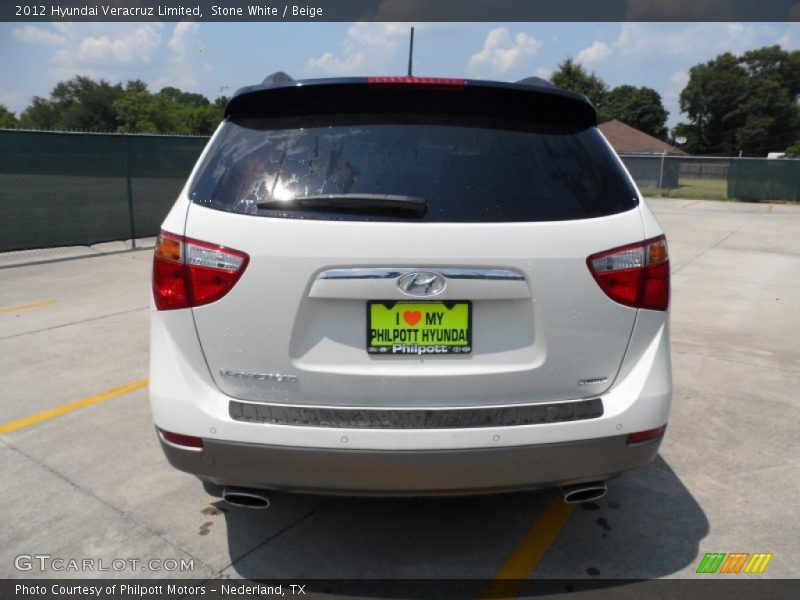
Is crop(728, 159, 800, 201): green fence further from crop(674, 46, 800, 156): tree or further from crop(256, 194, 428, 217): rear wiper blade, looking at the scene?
crop(674, 46, 800, 156): tree

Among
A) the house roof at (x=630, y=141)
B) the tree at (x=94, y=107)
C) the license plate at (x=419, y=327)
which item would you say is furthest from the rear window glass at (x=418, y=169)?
the tree at (x=94, y=107)

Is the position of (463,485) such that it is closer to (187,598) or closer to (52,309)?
(187,598)

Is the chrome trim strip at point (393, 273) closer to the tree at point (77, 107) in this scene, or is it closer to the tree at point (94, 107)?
the tree at point (94, 107)

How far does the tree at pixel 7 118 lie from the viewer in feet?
268

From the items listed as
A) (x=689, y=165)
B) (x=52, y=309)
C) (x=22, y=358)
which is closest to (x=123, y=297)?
(x=52, y=309)

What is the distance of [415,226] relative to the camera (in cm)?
226

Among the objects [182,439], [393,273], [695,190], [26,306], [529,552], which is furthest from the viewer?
[695,190]

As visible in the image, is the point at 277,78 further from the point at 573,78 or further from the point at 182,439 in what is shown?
the point at 573,78

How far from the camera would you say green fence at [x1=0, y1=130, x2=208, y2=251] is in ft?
33.4

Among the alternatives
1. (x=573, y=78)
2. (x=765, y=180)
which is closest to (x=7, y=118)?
(x=573, y=78)

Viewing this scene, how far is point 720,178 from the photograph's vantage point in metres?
33.9

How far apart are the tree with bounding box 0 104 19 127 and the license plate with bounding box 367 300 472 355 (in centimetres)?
9230

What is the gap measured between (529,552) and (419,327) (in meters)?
1.28

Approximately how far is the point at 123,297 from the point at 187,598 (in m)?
5.63
